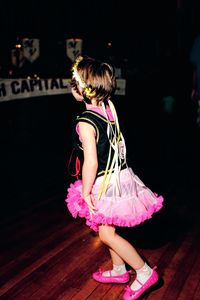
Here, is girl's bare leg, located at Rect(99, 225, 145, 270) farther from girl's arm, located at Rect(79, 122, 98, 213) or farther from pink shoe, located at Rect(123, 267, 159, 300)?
girl's arm, located at Rect(79, 122, 98, 213)

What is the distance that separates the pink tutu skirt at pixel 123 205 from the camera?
2.24 metres

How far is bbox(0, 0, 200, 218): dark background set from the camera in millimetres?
5383

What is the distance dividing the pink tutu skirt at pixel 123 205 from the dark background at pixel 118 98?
210 cm

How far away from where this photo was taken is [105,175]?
7.46 ft

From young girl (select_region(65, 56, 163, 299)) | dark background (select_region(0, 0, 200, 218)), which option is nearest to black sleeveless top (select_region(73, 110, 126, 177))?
young girl (select_region(65, 56, 163, 299))

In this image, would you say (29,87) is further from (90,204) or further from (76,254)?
(90,204)


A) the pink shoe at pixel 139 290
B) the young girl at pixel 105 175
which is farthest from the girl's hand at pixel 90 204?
the pink shoe at pixel 139 290

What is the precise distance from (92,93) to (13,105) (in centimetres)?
621

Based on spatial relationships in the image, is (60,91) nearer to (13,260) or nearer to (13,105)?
(13,105)

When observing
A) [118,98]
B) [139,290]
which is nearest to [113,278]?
[139,290]

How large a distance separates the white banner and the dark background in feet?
3.65

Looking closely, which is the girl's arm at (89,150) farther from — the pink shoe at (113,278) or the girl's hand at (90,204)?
the pink shoe at (113,278)

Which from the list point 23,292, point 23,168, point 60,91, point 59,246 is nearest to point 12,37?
point 60,91

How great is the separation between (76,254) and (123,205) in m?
1.00
